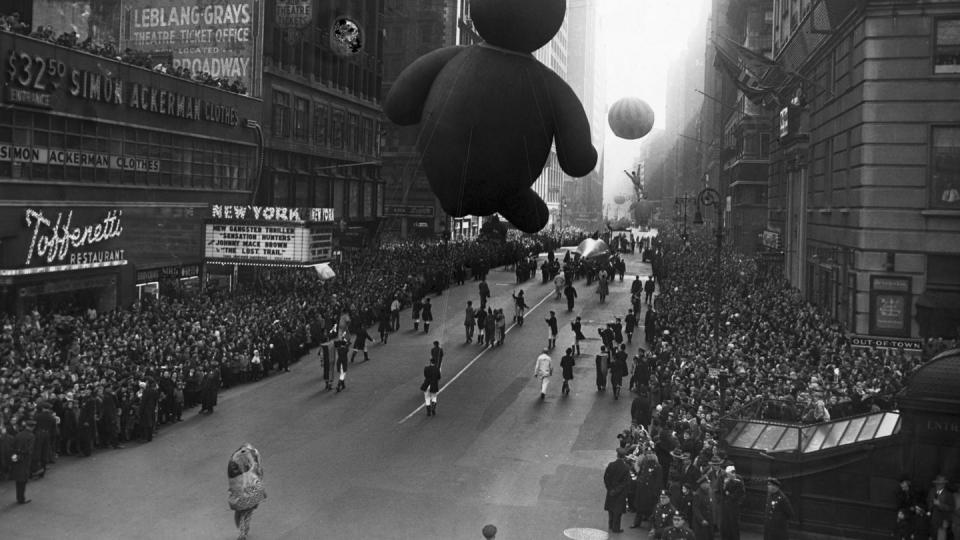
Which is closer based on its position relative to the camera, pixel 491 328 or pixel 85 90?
Answer: pixel 491 328

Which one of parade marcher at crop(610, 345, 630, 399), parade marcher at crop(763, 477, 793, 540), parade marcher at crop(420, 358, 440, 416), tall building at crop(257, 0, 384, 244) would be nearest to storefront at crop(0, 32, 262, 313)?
tall building at crop(257, 0, 384, 244)

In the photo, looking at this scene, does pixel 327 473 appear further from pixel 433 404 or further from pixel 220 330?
pixel 220 330

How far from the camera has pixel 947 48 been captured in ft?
85.9

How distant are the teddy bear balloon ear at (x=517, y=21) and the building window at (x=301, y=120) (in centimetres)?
4963

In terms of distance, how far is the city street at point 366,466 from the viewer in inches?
597

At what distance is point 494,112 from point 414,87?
2.88ft

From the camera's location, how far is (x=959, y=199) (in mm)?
25938

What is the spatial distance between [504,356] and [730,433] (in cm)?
1511

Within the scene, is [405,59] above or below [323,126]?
above

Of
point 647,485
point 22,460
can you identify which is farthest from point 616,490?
point 22,460

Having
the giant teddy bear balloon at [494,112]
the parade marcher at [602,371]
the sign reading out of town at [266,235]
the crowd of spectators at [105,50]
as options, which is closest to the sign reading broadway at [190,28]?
the crowd of spectators at [105,50]

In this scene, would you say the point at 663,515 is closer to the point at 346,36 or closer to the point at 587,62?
the point at 587,62

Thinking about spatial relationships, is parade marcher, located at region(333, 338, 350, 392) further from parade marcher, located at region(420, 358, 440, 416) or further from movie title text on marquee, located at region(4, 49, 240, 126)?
movie title text on marquee, located at region(4, 49, 240, 126)

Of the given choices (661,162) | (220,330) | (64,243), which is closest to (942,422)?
(220,330)
